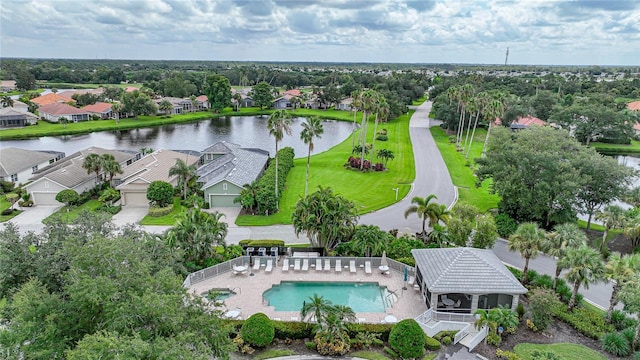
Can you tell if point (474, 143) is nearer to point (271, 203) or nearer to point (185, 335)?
point (271, 203)

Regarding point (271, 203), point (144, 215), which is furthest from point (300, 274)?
point (144, 215)

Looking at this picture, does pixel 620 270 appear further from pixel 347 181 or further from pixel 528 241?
pixel 347 181

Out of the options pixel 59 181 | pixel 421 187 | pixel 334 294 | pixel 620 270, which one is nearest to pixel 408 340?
pixel 334 294

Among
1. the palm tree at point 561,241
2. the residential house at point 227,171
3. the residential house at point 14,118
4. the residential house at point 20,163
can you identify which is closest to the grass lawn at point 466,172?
the palm tree at point 561,241

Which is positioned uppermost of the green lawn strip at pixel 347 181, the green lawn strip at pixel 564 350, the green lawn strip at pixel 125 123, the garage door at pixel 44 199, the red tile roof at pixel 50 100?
the red tile roof at pixel 50 100

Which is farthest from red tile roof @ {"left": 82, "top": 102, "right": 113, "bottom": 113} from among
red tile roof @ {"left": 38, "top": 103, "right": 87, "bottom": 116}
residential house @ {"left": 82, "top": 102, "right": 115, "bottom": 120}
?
red tile roof @ {"left": 38, "top": 103, "right": 87, "bottom": 116}

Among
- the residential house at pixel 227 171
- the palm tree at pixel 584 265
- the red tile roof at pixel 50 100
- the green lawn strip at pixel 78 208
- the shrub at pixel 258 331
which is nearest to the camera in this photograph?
the shrub at pixel 258 331

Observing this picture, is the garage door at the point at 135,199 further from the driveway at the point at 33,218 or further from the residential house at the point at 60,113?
the residential house at the point at 60,113

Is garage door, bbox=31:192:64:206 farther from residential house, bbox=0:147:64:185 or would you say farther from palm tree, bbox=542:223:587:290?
palm tree, bbox=542:223:587:290
